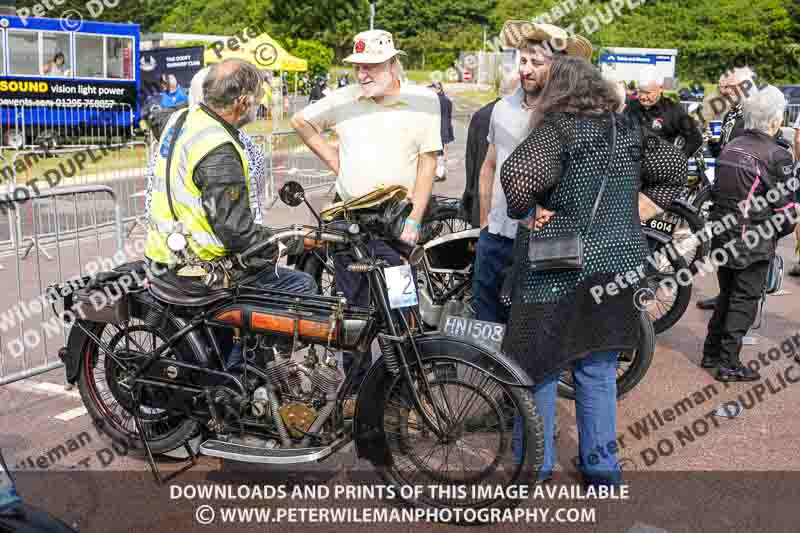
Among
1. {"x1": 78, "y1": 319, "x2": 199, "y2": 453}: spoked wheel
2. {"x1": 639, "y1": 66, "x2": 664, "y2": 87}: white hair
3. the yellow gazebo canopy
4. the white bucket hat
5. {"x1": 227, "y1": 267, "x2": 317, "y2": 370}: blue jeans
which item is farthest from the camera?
the yellow gazebo canopy

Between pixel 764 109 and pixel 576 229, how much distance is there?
2.47m

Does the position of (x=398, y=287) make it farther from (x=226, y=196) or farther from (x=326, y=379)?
(x=226, y=196)

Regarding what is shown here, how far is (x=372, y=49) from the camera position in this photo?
4578mm

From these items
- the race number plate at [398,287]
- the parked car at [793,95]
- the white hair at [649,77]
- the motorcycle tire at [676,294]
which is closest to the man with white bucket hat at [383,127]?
the race number plate at [398,287]

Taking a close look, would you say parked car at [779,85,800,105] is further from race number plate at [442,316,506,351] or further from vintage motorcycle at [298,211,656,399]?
race number plate at [442,316,506,351]

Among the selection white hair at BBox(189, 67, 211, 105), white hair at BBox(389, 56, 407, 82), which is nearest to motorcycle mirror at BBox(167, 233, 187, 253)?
white hair at BBox(189, 67, 211, 105)

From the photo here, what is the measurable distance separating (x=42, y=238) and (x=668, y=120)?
615 cm

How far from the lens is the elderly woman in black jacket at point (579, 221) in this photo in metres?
3.57

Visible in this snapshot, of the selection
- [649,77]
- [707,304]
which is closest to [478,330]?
[707,304]

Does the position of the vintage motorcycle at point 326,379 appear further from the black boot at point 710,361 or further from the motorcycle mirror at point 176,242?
the black boot at point 710,361

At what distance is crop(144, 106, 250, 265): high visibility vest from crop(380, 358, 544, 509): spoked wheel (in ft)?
3.65

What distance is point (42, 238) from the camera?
841 cm

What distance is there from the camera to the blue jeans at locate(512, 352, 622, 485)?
3.79 m

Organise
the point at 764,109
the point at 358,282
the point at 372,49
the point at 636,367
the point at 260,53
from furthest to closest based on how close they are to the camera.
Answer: the point at 260,53
the point at 764,109
the point at 636,367
the point at 372,49
the point at 358,282
